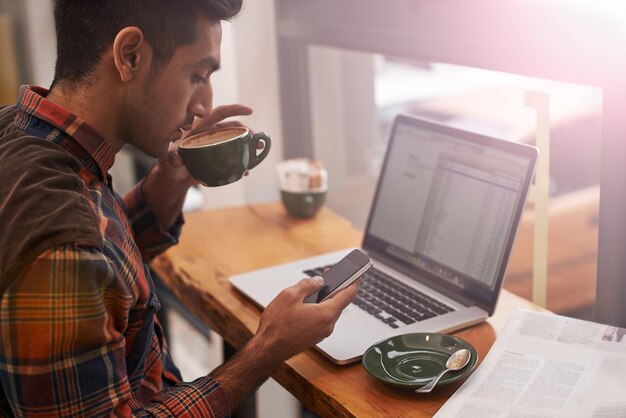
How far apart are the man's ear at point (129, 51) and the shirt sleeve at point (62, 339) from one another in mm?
253

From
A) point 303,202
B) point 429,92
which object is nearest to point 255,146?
point 303,202

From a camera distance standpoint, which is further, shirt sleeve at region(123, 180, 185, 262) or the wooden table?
shirt sleeve at region(123, 180, 185, 262)

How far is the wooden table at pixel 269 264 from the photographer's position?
102cm

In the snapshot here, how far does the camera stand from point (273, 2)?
77.7 inches

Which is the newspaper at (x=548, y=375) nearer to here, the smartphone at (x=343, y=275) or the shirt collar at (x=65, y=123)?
the smartphone at (x=343, y=275)

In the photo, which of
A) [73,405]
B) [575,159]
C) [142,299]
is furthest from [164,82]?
[575,159]

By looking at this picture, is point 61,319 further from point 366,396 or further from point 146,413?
point 366,396

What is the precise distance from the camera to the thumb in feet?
3.49

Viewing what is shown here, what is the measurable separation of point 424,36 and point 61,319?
0.90 m

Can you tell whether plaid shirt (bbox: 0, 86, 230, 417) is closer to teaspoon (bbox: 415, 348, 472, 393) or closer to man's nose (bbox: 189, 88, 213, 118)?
man's nose (bbox: 189, 88, 213, 118)

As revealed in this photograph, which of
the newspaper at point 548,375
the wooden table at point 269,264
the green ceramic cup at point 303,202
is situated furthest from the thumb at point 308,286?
the green ceramic cup at point 303,202

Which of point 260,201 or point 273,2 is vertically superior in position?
point 273,2

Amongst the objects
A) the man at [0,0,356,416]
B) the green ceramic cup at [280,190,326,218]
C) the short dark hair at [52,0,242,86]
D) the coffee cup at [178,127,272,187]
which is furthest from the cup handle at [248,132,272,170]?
the green ceramic cup at [280,190,326,218]

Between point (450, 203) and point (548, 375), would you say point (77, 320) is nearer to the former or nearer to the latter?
point (548, 375)
